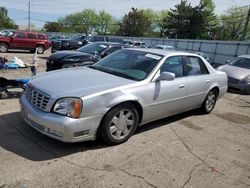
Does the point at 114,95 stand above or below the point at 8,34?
below

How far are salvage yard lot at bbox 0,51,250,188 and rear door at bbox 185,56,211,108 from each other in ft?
2.37

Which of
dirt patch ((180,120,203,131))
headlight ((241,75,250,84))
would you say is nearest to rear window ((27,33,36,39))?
headlight ((241,75,250,84))

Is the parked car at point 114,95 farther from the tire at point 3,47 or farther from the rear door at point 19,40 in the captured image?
the rear door at point 19,40

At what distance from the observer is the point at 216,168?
3768 mm

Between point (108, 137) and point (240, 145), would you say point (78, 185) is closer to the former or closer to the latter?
point (108, 137)

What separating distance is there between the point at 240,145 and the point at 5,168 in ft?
12.7

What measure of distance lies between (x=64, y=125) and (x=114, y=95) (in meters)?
0.87

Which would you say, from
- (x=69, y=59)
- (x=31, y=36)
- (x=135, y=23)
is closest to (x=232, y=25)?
(x=135, y=23)

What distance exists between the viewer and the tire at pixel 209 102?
20.1ft

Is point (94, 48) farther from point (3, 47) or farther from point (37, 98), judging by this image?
point (3, 47)

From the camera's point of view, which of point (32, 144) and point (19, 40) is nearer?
point (32, 144)

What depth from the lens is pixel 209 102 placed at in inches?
247

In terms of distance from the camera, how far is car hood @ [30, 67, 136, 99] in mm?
3727

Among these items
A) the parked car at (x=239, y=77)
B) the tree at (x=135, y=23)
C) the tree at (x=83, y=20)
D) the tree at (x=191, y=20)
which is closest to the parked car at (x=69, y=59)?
the parked car at (x=239, y=77)
